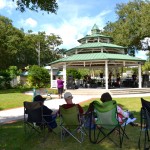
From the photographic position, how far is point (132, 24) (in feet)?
122

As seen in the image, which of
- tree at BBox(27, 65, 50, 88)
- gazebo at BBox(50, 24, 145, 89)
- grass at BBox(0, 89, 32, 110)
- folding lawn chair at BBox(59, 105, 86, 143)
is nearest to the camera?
folding lawn chair at BBox(59, 105, 86, 143)

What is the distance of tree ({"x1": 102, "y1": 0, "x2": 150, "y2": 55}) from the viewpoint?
35.7m

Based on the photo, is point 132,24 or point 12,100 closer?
point 12,100

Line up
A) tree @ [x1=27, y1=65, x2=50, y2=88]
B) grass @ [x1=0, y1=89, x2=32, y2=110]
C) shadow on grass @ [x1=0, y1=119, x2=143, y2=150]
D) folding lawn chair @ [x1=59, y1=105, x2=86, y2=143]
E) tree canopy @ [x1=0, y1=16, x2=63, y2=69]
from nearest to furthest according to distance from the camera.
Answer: shadow on grass @ [x1=0, y1=119, x2=143, y2=150] < folding lawn chair @ [x1=59, y1=105, x2=86, y2=143] < grass @ [x1=0, y1=89, x2=32, y2=110] < tree @ [x1=27, y1=65, x2=50, y2=88] < tree canopy @ [x1=0, y1=16, x2=63, y2=69]

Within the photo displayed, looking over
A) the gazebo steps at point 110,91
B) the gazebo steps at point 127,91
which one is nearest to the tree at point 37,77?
the gazebo steps at point 110,91

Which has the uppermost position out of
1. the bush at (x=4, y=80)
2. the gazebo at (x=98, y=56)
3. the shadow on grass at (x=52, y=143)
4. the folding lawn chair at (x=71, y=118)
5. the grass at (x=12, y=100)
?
Answer: the gazebo at (x=98, y=56)

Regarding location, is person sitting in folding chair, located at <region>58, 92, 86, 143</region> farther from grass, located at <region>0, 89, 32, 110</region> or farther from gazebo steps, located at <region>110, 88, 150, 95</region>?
gazebo steps, located at <region>110, 88, 150, 95</region>

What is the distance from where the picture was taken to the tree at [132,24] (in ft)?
117

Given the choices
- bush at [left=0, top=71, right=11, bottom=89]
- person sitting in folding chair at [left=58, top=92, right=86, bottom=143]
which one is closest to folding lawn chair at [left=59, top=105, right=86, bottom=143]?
person sitting in folding chair at [left=58, top=92, right=86, bottom=143]

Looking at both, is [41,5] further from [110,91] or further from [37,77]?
[37,77]

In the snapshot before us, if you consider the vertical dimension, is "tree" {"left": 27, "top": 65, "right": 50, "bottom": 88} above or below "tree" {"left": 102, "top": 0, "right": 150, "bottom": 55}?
Answer: below

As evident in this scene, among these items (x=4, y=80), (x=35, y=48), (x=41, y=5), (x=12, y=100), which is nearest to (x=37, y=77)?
(x=4, y=80)

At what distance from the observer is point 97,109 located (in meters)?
6.68

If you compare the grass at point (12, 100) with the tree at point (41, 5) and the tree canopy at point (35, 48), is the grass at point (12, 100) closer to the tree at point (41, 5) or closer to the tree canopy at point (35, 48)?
the tree at point (41, 5)
